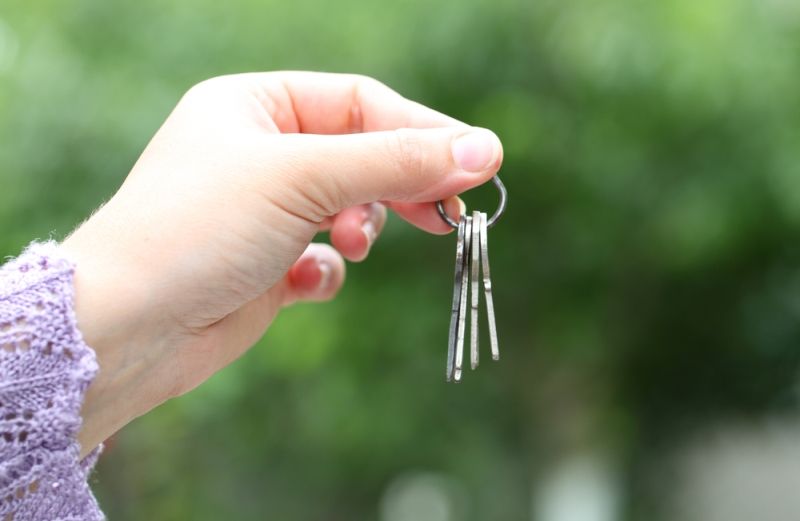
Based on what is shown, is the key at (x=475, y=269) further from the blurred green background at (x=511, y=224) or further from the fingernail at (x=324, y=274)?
the blurred green background at (x=511, y=224)

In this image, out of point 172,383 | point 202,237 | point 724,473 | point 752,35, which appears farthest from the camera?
point 724,473

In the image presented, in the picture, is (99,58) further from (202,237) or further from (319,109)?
(202,237)

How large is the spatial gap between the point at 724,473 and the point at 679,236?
308cm

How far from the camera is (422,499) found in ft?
19.6

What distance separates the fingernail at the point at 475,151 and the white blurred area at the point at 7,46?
2.10 m

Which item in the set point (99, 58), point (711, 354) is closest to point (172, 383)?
point (99, 58)

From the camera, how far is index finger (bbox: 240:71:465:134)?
1578 mm

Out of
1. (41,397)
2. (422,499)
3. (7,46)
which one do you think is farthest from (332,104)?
(422,499)

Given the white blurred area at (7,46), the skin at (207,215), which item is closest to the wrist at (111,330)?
the skin at (207,215)

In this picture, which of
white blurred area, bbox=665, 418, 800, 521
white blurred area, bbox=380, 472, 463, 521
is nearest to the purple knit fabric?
white blurred area, bbox=380, 472, 463, 521

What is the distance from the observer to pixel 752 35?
269 cm

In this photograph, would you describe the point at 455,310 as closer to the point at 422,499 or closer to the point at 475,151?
the point at 475,151

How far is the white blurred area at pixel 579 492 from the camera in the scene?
4105 millimetres

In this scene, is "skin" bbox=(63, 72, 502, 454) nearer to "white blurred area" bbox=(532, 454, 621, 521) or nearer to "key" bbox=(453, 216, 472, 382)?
"key" bbox=(453, 216, 472, 382)
